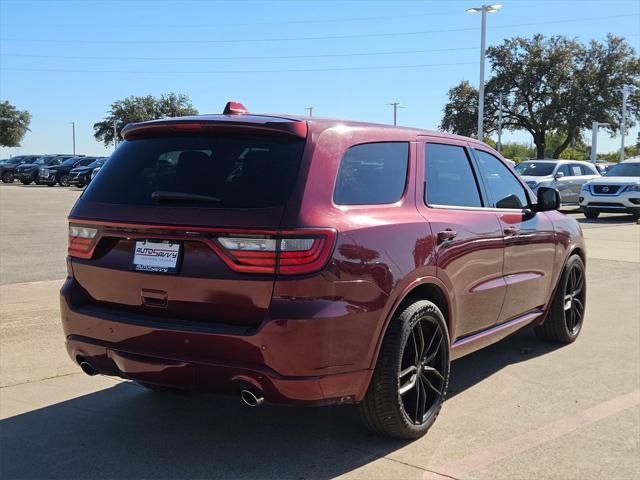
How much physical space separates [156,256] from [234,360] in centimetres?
69

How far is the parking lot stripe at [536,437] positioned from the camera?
3.61 meters

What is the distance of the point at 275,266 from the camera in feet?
10.6

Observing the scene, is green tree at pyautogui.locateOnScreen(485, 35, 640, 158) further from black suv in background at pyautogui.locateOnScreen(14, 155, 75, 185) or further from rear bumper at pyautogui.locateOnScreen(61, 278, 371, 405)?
rear bumper at pyautogui.locateOnScreen(61, 278, 371, 405)

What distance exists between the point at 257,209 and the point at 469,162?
2169 millimetres

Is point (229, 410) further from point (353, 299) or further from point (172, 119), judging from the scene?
point (172, 119)

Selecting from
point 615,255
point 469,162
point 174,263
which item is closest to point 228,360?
point 174,263

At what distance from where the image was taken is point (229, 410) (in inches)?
175

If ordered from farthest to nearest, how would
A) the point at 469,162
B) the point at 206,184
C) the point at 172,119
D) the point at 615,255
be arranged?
the point at 615,255 → the point at 469,162 → the point at 172,119 → the point at 206,184

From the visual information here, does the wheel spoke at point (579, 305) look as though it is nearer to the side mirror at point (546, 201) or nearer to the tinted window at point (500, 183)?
the side mirror at point (546, 201)

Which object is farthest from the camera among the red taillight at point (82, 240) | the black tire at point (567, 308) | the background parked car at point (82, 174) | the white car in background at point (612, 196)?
the background parked car at point (82, 174)

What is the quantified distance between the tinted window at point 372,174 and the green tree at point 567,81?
53.6 metres

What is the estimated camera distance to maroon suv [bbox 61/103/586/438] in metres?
3.26

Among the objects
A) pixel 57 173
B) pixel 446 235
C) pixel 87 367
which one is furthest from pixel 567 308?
pixel 57 173

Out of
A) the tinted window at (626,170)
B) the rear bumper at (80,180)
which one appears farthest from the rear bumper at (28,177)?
the tinted window at (626,170)
